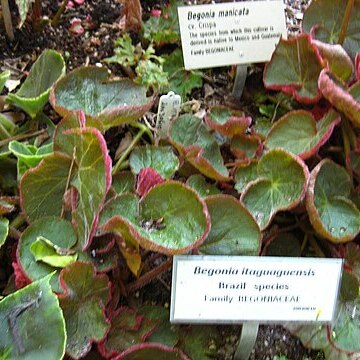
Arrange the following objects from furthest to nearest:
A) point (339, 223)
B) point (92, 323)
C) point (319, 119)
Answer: point (319, 119) < point (339, 223) < point (92, 323)

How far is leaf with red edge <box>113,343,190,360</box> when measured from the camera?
879 millimetres

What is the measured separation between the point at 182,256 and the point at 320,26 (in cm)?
61

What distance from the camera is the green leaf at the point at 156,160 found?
3.52ft

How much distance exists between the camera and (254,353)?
1.02 metres

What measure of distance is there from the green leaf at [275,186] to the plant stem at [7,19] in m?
0.62

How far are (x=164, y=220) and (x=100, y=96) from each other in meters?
0.32

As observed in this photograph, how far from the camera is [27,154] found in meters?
1.05

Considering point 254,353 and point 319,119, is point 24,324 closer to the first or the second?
point 254,353

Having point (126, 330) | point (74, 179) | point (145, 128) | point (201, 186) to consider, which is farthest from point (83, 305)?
point (145, 128)

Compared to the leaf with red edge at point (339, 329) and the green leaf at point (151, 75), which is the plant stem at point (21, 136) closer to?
the green leaf at point (151, 75)

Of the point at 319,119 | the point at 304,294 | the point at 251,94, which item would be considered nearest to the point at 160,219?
the point at 304,294

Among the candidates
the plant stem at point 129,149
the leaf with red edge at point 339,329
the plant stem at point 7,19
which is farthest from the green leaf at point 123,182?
the plant stem at point 7,19

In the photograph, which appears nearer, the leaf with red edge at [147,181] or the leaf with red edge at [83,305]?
the leaf with red edge at [83,305]

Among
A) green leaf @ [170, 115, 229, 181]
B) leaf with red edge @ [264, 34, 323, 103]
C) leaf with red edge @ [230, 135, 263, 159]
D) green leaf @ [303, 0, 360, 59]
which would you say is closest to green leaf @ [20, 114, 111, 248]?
green leaf @ [170, 115, 229, 181]
